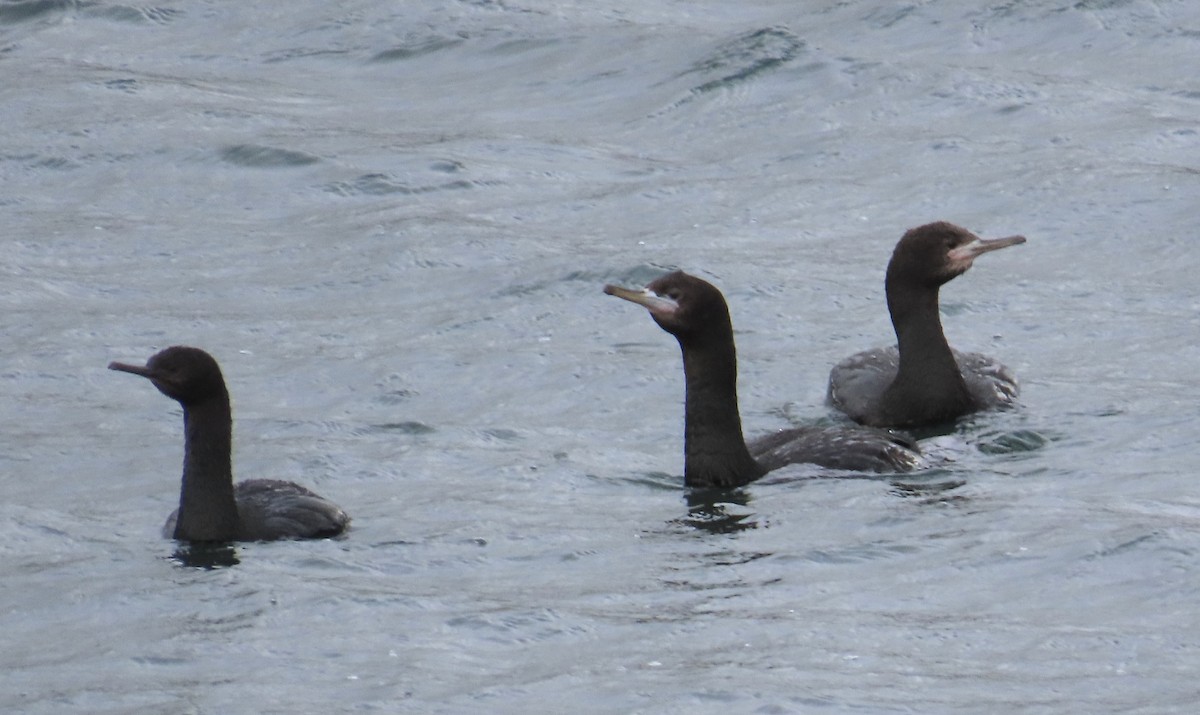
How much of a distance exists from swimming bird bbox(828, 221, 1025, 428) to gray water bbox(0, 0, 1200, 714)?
29 cm

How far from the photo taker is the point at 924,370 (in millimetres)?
13711

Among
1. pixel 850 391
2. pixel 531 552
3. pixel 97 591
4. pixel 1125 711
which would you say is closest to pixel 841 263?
pixel 850 391

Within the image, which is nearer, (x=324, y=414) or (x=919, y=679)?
(x=919, y=679)

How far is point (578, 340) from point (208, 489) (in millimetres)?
5216

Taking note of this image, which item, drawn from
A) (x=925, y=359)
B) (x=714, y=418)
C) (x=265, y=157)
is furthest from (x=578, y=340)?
(x=265, y=157)

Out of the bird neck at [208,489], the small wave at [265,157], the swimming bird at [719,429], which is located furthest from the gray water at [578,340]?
the swimming bird at [719,429]

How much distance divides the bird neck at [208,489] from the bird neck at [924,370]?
410 centimetres

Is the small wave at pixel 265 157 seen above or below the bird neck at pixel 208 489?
above

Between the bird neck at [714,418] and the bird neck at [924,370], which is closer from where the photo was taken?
the bird neck at [714,418]

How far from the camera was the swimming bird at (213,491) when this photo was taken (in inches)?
463

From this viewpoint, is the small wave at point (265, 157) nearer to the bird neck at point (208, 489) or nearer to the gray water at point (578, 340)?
the gray water at point (578, 340)

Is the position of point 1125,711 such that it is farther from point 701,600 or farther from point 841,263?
point 841,263

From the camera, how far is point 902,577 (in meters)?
10.7

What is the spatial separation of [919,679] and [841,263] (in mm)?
9333
